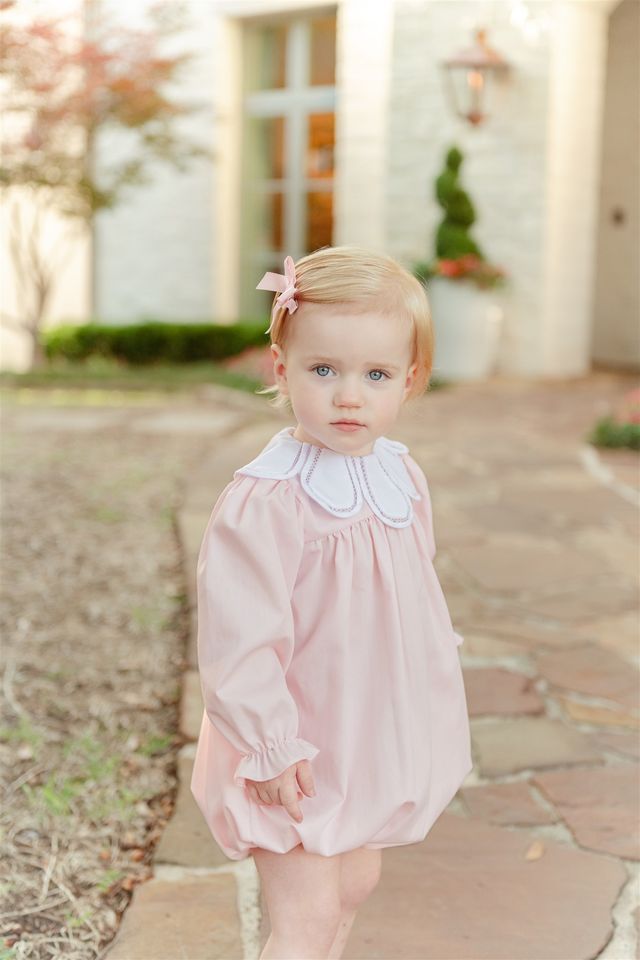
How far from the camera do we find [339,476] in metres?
1.48

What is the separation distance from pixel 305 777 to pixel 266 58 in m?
9.88

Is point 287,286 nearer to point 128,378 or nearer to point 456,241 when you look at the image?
point 128,378

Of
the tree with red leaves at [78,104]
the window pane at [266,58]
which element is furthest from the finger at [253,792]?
the window pane at [266,58]

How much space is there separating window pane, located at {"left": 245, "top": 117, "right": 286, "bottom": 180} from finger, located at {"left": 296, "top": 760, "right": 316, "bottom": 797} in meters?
9.61

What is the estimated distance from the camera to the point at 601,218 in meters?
10.3

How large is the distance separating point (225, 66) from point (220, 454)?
6.21m

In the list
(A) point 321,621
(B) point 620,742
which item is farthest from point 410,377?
(B) point 620,742

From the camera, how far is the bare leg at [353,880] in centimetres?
155

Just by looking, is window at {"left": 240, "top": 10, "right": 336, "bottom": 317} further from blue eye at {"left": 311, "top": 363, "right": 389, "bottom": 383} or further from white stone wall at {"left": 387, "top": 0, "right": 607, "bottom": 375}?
blue eye at {"left": 311, "top": 363, "right": 389, "bottom": 383}

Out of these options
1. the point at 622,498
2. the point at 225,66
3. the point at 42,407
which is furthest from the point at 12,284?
the point at 622,498

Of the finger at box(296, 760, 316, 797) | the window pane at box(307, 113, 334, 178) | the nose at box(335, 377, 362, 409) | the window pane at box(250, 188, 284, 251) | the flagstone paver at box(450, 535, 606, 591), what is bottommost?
the flagstone paver at box(450, 535, 606, 591)

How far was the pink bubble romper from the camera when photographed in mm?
1368

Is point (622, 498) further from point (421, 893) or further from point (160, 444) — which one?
point (421, 893)

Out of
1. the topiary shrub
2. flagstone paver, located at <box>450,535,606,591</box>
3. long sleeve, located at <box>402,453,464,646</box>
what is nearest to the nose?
long sleeve, located at <box>402,453,464,646</box>
